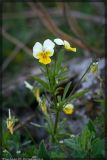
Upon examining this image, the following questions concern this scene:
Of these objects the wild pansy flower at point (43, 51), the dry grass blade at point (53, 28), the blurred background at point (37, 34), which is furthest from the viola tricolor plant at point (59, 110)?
the dry grass blade at point (53, 28)

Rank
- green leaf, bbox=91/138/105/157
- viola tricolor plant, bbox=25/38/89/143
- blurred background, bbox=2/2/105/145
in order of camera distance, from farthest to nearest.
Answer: blurred background, bbox=2/2/105/145
viola tricolor plant, bbox=25/38/89/143
green leaf, bbox=91/138/105/157

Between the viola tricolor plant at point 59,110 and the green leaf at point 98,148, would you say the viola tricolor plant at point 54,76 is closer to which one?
the viola tricolor plant at point 59,110

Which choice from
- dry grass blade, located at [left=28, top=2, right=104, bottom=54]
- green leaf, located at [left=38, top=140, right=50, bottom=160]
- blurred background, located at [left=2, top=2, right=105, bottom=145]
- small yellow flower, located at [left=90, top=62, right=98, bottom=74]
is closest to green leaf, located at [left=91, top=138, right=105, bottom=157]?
green leaf, located at [left=38, top=140, right=50, bottom=160]

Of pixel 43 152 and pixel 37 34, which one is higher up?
pixel 37 34

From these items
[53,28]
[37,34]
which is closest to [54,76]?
[53,28]

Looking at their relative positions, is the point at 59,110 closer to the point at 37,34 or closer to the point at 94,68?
the point at 94,68

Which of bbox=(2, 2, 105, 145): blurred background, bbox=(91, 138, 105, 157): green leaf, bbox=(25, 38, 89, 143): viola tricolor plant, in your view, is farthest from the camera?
bbox=(2, 2, 105, 145): blurred background

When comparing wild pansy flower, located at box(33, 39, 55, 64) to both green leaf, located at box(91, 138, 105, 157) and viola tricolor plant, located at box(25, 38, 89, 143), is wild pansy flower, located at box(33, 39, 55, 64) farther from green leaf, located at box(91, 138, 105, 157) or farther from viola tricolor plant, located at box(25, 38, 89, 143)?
green leaf, located at box(91, 138, 105, 157)

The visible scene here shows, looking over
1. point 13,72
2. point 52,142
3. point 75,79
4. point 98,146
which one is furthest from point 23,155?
point 13,72
